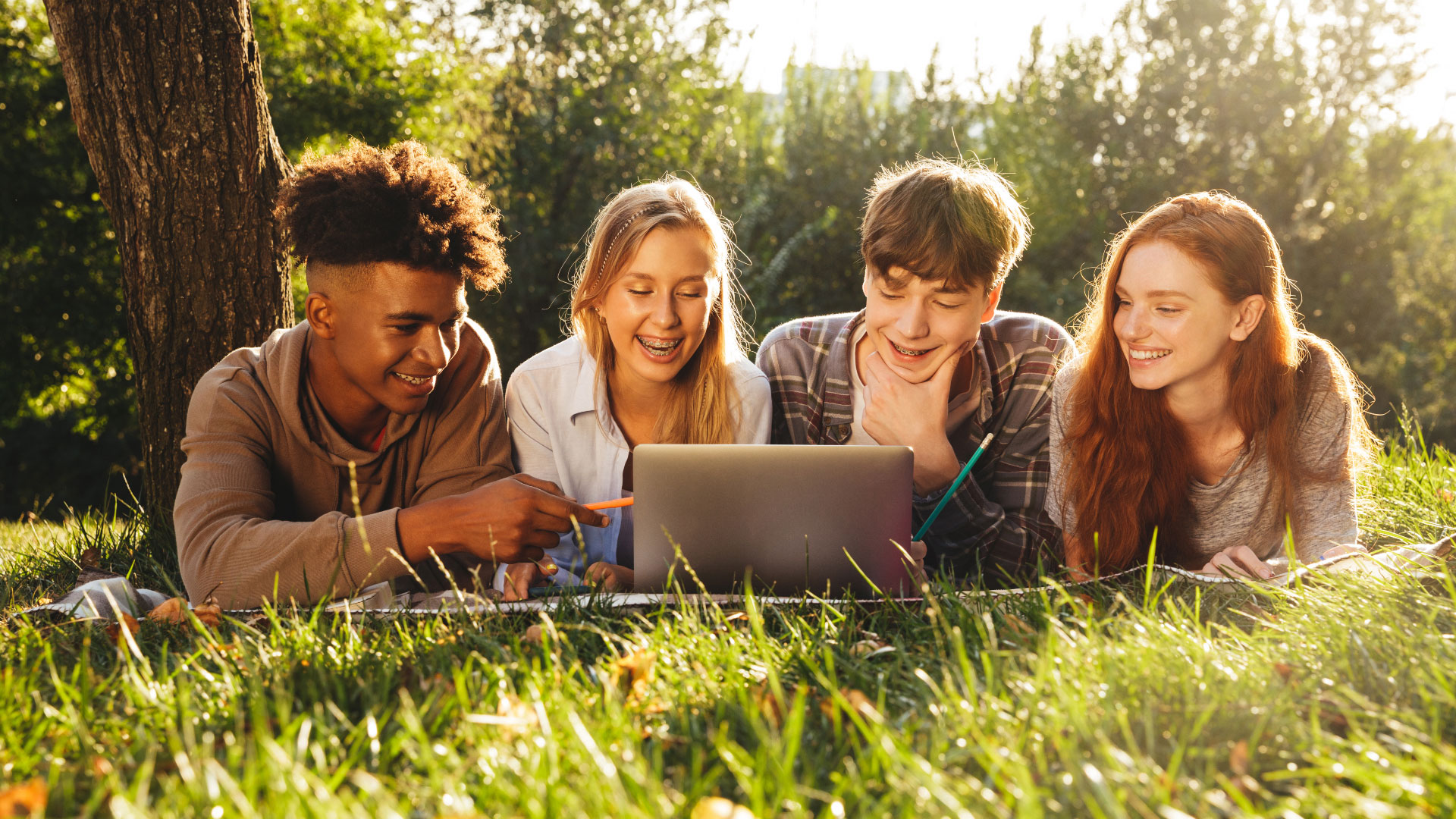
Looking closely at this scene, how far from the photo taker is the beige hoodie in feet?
8.84

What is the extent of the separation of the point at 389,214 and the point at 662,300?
841 mm

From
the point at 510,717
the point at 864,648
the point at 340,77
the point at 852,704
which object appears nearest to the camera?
the point at 510,717

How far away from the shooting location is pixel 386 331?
295 cm

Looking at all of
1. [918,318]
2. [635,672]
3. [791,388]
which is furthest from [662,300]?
[635,672]

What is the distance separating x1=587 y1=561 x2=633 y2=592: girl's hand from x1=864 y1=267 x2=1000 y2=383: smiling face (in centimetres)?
107

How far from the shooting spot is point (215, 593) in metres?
2.73

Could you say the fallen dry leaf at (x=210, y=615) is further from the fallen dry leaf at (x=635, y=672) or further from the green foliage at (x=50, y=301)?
the green foliage at (x=50, y=301)

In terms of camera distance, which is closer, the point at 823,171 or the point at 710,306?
the point at 710,306

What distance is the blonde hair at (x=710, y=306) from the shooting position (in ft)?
10.6

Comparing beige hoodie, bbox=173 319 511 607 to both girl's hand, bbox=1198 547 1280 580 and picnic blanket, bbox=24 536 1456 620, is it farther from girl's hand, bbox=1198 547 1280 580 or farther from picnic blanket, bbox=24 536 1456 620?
girl's hand, bbox=1198 547 1280 580

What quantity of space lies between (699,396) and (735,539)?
89 centimetres

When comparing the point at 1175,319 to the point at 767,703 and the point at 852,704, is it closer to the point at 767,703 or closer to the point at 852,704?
the point at 852,704

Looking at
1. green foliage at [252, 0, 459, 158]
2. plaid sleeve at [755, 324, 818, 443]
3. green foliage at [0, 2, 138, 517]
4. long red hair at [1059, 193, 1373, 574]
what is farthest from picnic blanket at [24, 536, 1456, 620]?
green foliage at [0, 2, 138, 517]

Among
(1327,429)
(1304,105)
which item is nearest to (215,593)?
(1327,429)
